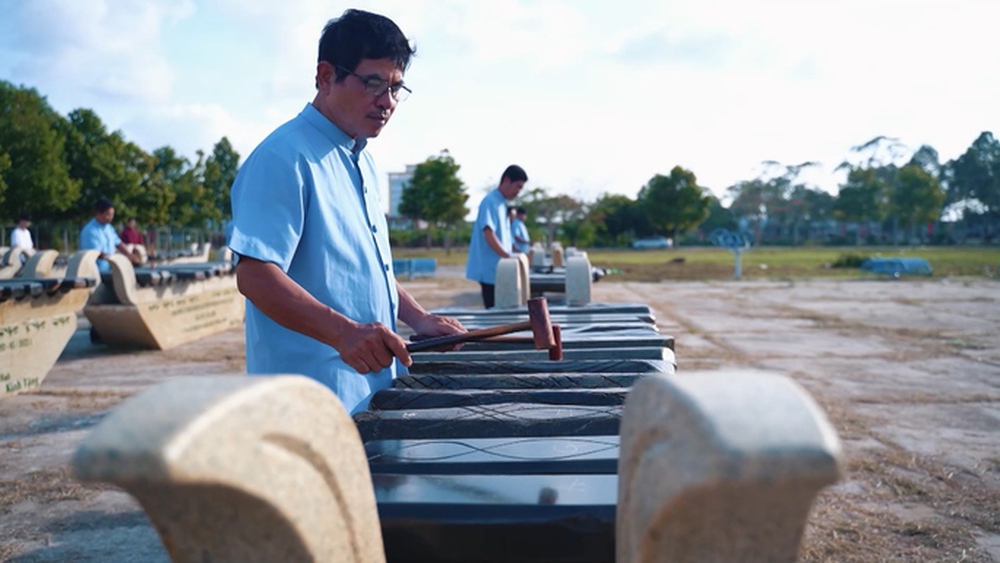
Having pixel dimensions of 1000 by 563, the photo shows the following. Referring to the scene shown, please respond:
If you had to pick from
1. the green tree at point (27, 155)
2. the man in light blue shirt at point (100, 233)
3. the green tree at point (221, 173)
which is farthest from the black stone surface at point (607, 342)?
the green tree at point (221, 173)

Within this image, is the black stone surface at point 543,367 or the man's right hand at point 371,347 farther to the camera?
the black stone surface at point 543,367

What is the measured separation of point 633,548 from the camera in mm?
816

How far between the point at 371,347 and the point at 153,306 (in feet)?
22.5

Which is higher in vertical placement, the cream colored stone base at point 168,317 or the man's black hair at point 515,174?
the man's black hair at point 515,174

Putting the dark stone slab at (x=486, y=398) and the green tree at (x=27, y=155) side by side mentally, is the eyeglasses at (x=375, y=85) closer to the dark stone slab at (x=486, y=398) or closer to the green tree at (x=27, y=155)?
the dark stone slab at (x=486, y=398)

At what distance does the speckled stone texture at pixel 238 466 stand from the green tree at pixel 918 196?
60.8 metres

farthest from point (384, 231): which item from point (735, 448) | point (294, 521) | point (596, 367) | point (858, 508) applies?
point (858, 508)

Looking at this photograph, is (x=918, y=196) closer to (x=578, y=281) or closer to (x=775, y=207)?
(x=775, y=207)

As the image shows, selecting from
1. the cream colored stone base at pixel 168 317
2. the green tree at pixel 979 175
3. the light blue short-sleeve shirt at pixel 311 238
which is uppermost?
the green tree at pixel 979 175

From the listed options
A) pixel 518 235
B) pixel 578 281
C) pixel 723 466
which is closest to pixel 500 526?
pixel 723 466

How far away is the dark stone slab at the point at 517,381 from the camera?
189 centimetres

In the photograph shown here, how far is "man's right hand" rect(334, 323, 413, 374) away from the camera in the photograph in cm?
156

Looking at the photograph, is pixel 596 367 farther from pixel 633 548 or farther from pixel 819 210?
pixel 819 210

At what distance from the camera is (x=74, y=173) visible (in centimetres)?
2822
